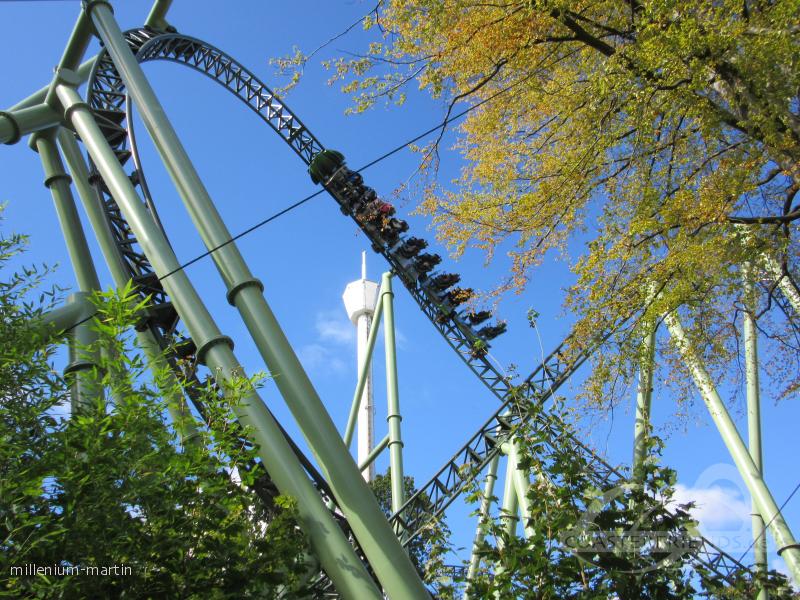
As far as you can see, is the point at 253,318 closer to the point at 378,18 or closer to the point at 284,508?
the point at 284,508

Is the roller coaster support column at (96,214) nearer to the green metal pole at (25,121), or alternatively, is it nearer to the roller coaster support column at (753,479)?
the green metal pole at (25,121)

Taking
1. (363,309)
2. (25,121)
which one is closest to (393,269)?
(25,121)

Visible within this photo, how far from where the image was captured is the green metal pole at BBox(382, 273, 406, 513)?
10837 millimetres

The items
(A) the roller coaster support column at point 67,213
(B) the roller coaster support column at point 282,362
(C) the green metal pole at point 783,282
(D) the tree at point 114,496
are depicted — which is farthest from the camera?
(A) the roller coaster support column at point 67,213

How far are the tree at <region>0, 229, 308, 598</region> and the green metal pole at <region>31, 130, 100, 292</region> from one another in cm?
415

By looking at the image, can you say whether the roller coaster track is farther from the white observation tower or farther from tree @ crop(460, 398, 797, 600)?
the white observation tower

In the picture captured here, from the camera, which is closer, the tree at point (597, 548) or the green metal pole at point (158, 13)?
the tree at point (597, 548)

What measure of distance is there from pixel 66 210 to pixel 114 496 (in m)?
5.96

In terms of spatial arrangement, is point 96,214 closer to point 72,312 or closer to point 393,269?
point 72,312

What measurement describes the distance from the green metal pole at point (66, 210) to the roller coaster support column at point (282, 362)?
5.68 ft

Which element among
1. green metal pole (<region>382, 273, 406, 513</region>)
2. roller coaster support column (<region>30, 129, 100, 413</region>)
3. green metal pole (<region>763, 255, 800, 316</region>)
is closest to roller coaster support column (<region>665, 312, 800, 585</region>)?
green metal pole (<region>763, 255, 800, 316</region>)

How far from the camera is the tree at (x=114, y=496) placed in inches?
126

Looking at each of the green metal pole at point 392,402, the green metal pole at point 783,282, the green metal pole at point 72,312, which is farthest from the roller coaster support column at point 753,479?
the green metal pole at point 72,312

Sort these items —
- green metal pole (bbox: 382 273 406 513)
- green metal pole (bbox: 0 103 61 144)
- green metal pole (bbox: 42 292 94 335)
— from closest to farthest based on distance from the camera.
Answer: green metal pole (bbox: 42 292 94 335) < green metal pole (bbox: 0 103 61 144) < green metal pole (bbox: 382 273 406 513)
